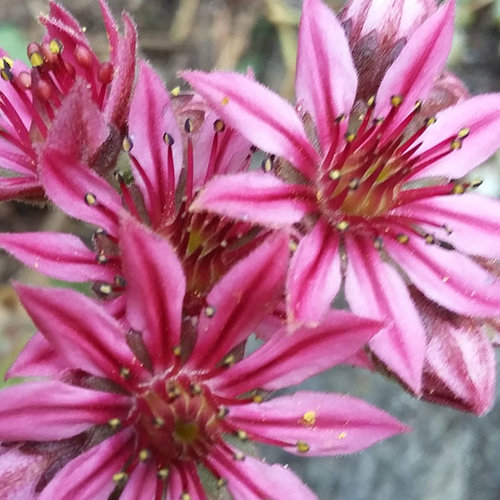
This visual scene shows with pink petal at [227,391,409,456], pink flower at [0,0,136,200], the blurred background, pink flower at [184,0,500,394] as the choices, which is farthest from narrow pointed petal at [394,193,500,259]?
the blurred background

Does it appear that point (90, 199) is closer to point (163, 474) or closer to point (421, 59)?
point (163, 474)

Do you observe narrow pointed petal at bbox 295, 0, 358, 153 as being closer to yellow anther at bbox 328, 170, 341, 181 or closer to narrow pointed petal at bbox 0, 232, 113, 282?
yellow anther at bbox 328, 170, 341, 181

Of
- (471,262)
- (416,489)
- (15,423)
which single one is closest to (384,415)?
(471,262)

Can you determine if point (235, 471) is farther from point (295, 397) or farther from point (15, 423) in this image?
point (15, 423)

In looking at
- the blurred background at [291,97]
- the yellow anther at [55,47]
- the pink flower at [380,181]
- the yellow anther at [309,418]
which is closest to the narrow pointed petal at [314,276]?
the pink flower at [380,181]

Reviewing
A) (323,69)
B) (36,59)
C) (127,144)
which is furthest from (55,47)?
(323,69)

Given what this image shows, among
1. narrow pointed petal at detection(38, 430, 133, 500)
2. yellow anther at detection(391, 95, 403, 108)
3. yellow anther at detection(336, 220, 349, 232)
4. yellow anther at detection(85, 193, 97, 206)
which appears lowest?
narrow pointed petal at detection(38, 430, 133, 500)
